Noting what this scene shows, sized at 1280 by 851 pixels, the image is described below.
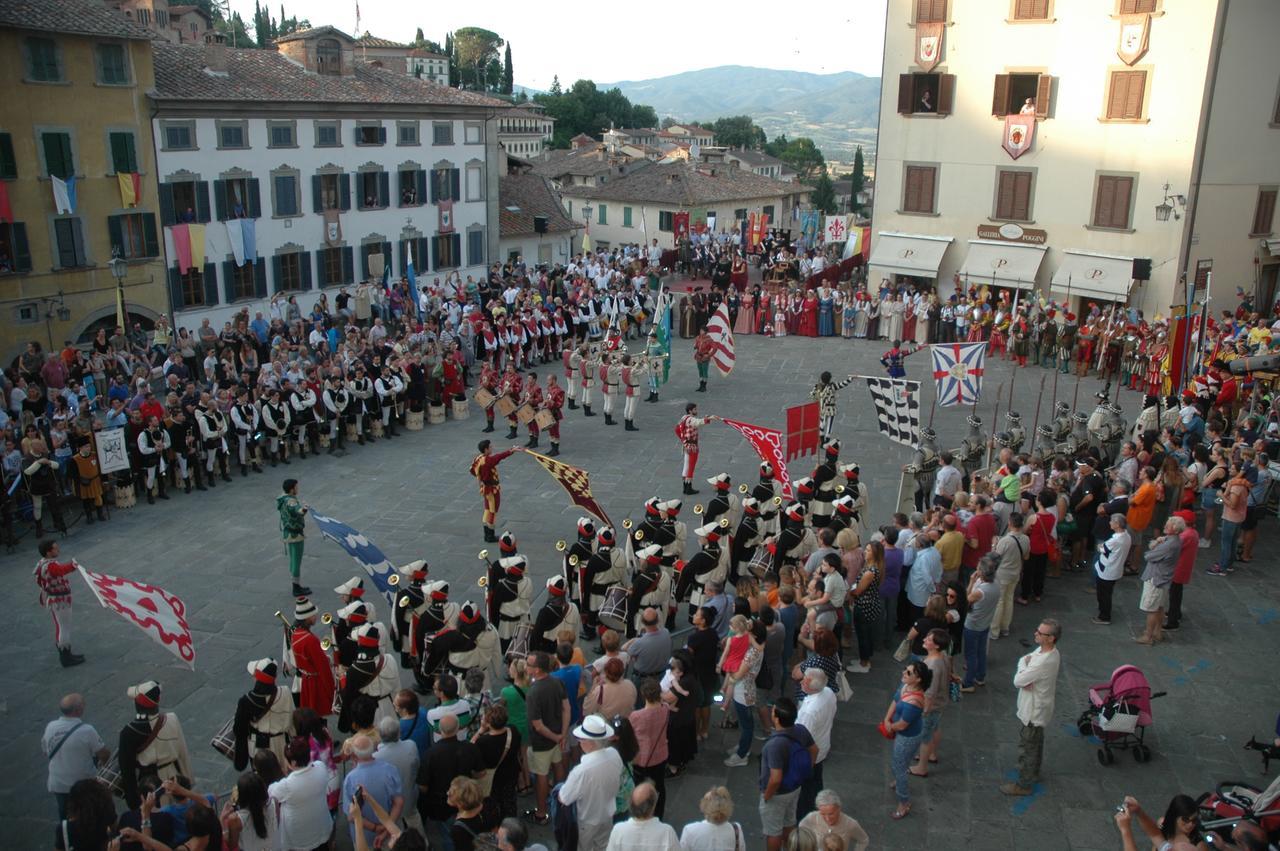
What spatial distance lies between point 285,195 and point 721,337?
662 inches

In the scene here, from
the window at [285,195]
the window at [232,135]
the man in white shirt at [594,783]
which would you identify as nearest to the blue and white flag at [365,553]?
the man in white shirt at [594,783]

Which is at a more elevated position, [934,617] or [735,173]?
[735,173]

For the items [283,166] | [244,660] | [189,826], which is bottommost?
[244,660]

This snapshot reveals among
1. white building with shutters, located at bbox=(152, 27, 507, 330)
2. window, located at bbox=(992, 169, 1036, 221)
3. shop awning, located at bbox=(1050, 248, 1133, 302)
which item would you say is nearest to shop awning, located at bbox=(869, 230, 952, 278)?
window, located at bbox=(992, 169, 1036, 221)

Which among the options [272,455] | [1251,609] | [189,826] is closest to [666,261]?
[272,455]

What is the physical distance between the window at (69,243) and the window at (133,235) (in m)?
0.81

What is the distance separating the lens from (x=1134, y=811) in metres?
6.43

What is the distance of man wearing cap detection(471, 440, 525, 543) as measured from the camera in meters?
15.0

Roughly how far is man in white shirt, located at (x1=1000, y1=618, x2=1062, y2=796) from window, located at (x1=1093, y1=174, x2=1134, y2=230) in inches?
986

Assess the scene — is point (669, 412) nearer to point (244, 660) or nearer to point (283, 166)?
point (244, 660)

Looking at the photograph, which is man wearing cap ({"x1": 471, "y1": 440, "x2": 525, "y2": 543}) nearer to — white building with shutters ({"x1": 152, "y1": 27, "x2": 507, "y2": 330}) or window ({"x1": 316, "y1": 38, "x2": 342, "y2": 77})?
white building with shutters ({"x1": 152, "y1": 27, "x2": 507, "y2": 330})

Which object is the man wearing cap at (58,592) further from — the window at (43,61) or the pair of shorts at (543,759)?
the window at (43,61)

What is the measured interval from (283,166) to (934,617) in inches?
1108

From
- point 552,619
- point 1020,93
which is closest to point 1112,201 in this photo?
point 1020,93
